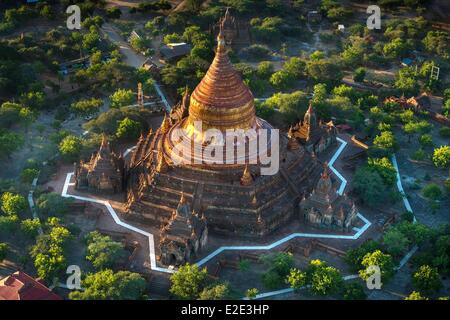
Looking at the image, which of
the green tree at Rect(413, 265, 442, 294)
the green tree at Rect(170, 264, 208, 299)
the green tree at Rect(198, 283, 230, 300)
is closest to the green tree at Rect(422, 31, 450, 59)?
the green tree at Rect(413, 265, 442, 294)

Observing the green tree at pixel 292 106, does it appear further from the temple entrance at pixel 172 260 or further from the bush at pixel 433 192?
the temple entrance at pixel 172 260

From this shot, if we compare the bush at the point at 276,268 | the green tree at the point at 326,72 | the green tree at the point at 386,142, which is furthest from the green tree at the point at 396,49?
the bush at the point at 276,268

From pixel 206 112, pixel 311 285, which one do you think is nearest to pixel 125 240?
pixel 206 112

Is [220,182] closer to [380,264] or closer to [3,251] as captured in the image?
[380,264]

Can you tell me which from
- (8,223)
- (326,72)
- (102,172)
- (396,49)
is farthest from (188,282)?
(396,49)

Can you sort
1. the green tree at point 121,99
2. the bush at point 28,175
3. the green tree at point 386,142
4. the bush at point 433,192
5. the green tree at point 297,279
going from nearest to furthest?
the green tree at point 297,279 < the bush at point 433,192 < the bush at point 28,175 < the green tree at point 386,142 < the green tree at point 121,99

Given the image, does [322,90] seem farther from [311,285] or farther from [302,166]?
[311,285]
